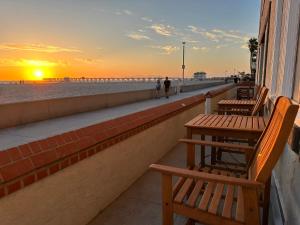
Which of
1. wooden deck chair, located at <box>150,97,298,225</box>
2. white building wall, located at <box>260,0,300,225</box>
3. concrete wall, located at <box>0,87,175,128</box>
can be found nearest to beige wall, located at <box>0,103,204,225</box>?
wooden deck chair, located at <box>150,97,298,225</box>

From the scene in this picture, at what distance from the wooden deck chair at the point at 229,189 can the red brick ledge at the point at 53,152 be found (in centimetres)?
83

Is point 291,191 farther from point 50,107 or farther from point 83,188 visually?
point 50,107

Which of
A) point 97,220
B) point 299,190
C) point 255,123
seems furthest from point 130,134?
point 299,190

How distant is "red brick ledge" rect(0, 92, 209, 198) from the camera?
5.11ft

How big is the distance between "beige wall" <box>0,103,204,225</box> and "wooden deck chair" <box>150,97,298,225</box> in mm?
915

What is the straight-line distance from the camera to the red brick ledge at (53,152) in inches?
61.3

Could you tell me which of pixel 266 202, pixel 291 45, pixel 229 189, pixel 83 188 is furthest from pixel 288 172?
pixel 83 188

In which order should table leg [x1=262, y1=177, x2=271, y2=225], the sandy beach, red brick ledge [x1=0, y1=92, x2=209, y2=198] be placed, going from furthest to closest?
the sandy beach < table leg [x1=262, y1=177, x2=271, y2=225] < red brick ledge [x1=0, y1=92, x2=209, y2=198]

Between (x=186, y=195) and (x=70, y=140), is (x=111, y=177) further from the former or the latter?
(x=186, y=195)

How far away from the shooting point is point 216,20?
18734 millimetres

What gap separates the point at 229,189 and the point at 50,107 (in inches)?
198

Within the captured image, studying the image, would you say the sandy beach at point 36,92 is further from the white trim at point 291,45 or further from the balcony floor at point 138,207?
the white trim at point 291,45

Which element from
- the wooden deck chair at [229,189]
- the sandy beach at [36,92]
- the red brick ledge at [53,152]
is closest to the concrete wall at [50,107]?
the sandy beach at [36,92]

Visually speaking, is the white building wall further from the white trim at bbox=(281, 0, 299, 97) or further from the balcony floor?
the balcony floor
